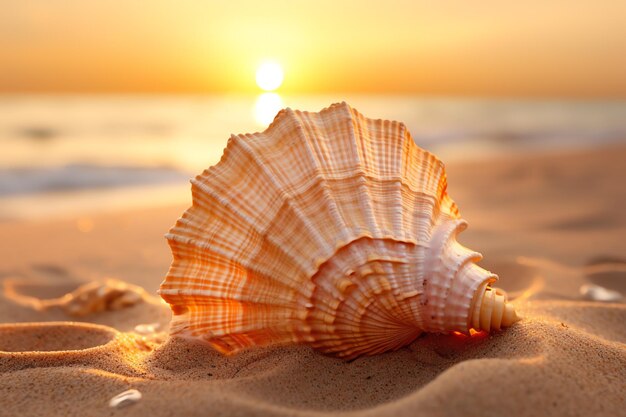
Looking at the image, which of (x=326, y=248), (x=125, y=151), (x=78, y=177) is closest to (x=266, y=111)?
(x=125, y=151)

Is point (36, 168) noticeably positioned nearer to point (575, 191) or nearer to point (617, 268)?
point (575, 191)

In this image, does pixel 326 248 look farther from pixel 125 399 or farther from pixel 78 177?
pixel 78 177

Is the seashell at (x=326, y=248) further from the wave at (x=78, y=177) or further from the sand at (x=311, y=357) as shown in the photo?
the wave at (x=78, y=177)

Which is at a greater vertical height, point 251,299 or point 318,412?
point 251,299

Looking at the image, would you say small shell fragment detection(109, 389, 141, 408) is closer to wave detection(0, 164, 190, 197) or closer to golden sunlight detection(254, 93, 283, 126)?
wave detection(0, 164, 190, 197)

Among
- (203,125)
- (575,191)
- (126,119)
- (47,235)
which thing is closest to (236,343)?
(47,235)
